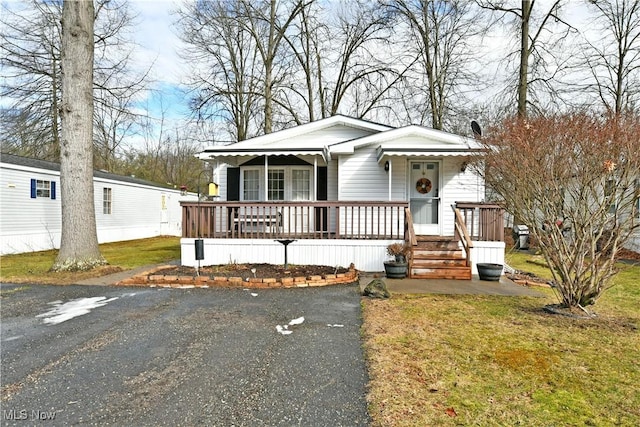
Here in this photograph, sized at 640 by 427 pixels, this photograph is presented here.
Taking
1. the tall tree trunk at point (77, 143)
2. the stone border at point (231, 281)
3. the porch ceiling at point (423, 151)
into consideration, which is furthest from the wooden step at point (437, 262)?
the tall tree trunk at point (77, 143)

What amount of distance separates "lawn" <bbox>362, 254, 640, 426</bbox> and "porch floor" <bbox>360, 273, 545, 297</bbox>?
3.01 ft

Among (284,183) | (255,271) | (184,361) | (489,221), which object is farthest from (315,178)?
(184,361)

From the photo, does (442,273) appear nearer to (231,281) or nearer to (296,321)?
(296,321)

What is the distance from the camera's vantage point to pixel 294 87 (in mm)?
23641

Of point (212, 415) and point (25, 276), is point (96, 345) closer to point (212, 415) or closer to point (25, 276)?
point (212, 415)

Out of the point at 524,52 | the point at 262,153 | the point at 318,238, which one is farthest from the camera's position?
the point at 524,52

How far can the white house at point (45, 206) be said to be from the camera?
1280 cm

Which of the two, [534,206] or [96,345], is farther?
[534,206]

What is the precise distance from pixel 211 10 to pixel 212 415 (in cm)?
2389

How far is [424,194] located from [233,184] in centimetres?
587

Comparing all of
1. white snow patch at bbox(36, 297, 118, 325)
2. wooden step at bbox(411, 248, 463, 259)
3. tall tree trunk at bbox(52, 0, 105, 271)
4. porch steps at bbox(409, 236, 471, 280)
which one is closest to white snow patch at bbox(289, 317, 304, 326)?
white snow patch at bbox(36, 297, 118, 325)

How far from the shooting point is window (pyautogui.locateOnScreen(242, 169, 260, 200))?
11.8 metres

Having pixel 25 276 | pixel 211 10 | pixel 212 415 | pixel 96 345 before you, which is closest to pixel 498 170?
pixel 212 415

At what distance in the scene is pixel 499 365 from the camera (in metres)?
3.41
